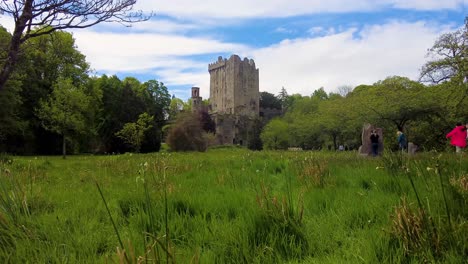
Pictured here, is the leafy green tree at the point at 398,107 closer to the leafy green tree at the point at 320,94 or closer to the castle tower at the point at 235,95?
the castle tower at the point at 235,95

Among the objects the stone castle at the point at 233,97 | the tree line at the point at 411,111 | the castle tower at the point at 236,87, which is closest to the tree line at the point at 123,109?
the tree line at the point at 411,111

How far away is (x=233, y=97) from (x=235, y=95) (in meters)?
0.90

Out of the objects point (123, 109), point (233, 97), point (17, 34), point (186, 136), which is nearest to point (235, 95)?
point (233, 97)

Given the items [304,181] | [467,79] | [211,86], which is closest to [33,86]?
[467,79]

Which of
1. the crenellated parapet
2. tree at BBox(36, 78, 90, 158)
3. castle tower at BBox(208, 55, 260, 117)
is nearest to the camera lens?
tree at BBox(36, 78, 90, 158)

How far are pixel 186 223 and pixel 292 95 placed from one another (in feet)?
461

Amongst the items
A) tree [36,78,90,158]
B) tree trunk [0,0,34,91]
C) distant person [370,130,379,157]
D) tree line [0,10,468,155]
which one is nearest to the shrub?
tree line [0,10,468,155]

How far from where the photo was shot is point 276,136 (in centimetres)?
7712

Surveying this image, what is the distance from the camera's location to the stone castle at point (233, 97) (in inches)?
3792

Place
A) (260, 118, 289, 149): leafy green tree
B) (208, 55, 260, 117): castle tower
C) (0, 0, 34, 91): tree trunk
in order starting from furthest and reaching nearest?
1. (208, 55, 260, 117): castle tower
2. (260, 118, 289, 149): leafy green tree
3. (0, 0, 34, 91): tree trunk

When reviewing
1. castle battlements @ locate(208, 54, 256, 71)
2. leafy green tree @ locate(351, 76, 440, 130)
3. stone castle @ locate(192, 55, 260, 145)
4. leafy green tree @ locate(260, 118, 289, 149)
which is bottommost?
leafy green tree @ locate(260, 118, 289, 149)

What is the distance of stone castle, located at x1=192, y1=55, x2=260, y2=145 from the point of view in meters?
96.3

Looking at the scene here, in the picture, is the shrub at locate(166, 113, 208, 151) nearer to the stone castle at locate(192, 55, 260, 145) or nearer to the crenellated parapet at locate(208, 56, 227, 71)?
the stone castle at locate(192, 55, 260, 145)

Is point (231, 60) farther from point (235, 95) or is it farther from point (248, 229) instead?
point (248, 229)
